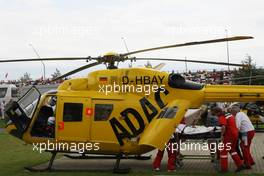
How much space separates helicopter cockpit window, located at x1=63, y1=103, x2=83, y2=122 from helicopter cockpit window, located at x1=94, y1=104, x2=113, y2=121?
407mm

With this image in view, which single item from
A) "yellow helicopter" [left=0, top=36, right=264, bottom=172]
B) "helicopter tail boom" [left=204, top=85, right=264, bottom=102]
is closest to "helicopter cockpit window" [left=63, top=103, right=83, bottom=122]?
"yellow helicopter" [left=0, top=36, right=264, bottom=172]

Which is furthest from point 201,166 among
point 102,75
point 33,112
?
point 33,112

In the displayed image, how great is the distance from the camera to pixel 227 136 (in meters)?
11.2

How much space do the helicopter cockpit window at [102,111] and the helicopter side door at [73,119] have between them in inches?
8.5

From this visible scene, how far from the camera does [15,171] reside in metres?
11.9

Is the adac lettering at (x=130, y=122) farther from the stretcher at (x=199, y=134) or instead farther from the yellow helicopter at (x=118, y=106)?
the stretcher at (x=199, y=134)

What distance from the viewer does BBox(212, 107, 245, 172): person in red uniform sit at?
11203mm

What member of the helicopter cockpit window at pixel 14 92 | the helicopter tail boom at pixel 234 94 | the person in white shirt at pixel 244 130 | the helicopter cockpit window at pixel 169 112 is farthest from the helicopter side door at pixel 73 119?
the helicopter cockpit window at pixel 14 92

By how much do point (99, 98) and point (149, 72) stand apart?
1.44 m

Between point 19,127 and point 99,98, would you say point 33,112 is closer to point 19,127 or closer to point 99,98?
point 19,127

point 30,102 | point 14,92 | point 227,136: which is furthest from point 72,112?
point 14,92

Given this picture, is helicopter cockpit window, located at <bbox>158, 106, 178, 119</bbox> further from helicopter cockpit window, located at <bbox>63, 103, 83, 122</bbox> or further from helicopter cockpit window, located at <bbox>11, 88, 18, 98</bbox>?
helicopter cockpit window, located at <bbox>11, 88, 18, 98</bbox>

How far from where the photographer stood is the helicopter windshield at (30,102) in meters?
12.3

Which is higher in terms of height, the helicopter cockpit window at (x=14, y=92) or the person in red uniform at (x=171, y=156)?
the person in red uniform at (x=171, y=156)
